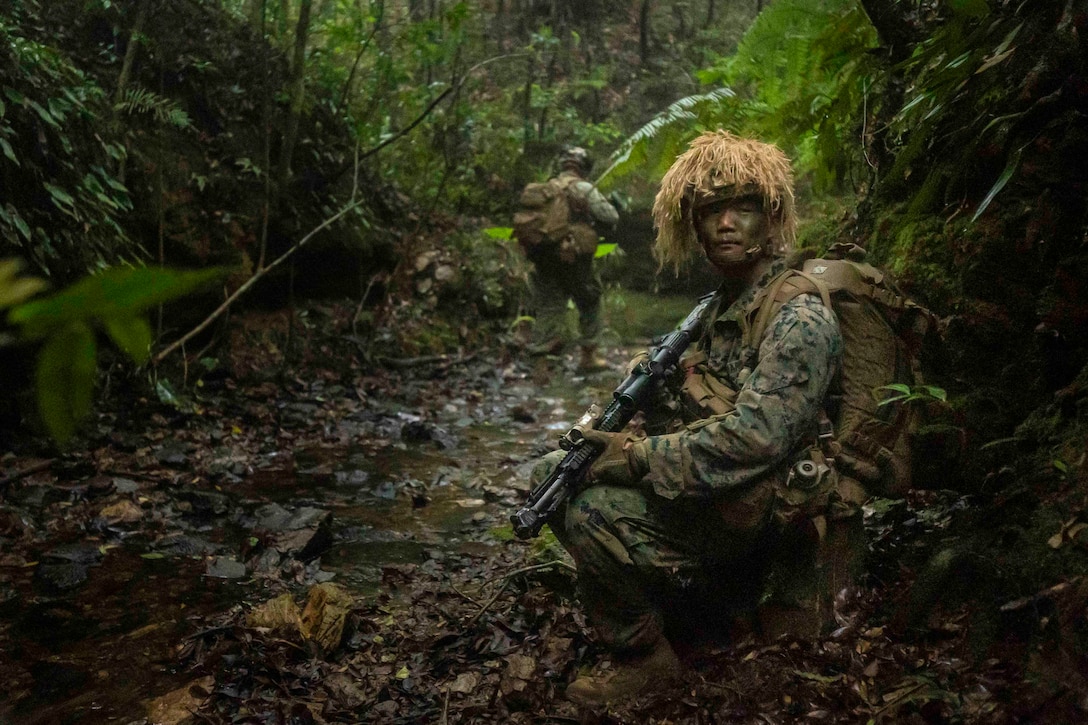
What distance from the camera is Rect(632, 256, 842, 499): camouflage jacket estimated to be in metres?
2.65

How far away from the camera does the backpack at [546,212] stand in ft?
36.3

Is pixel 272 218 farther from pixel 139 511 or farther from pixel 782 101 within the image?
pixel 782 101

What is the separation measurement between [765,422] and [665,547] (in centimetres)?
62

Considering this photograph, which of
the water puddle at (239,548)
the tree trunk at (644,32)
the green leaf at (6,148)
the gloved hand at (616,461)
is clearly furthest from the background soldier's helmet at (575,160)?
the gloved hand at (616,461)

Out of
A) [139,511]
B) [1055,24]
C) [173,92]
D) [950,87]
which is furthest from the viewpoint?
[173,92]

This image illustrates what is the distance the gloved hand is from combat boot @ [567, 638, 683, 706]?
657 millimetres

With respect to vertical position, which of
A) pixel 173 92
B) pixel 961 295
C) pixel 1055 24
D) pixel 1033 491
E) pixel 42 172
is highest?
pixel 173 92

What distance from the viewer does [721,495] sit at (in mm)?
2730

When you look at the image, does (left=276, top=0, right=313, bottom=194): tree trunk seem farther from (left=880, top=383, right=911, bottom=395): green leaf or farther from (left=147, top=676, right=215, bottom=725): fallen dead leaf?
(left=880, top=383, right=911, bottom=395): green leaf

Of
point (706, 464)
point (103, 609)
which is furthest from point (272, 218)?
point (706, 464)

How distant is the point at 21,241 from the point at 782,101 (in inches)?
204

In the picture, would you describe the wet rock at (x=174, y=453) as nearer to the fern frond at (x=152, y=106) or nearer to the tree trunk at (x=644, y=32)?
the fern frond at (x=152, y=106)

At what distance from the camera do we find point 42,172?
556 centimetres

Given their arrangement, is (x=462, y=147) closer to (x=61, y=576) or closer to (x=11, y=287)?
(x=61, y=576)
